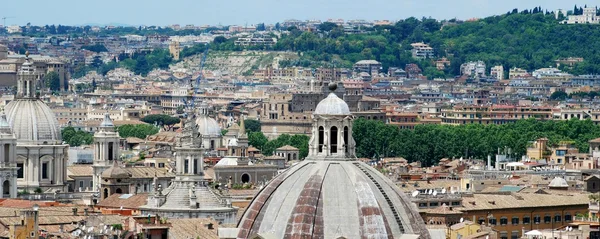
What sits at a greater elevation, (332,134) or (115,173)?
(332,134)

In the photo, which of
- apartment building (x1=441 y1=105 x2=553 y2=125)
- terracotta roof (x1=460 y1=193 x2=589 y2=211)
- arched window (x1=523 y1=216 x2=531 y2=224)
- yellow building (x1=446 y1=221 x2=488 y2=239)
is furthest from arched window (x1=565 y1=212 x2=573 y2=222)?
apartment building (x1=441 y1=105 x2=553 y2=125)

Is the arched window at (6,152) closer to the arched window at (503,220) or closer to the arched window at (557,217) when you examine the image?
the arched window at (503,220)

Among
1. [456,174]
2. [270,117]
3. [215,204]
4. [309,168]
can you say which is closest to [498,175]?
[456,174]

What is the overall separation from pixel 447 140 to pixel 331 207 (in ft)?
315

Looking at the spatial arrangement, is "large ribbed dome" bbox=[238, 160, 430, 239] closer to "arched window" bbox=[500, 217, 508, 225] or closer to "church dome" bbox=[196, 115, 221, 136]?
"arched window" bbox=[500, 217, 508, 225]

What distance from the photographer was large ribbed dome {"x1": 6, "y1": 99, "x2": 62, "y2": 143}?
8362 centimetres

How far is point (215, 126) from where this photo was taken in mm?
115375

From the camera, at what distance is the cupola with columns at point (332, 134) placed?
3178cm

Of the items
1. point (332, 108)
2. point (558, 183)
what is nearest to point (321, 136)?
point (332, 108)

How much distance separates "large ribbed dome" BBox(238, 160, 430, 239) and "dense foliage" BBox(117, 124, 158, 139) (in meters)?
112

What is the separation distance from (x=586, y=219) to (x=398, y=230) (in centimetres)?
2297

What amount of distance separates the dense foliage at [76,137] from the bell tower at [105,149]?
3764 cm

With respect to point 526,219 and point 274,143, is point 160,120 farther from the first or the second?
point 526,219

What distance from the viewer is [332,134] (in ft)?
105
